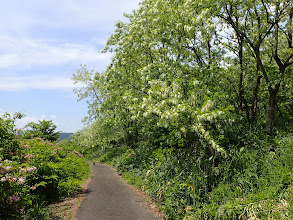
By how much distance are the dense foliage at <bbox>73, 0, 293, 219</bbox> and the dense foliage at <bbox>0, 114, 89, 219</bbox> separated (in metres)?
3.58

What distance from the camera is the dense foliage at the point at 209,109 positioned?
6.89 meters

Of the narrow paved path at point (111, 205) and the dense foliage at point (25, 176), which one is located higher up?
the dense foliage at point (25, 176)

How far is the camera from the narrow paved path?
7613 mm

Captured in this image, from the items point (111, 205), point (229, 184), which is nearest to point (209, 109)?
point (229, 184)

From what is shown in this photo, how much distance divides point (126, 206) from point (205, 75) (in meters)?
5.86

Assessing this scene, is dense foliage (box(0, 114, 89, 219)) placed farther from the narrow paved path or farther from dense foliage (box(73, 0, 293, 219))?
dense foliage (box(73, 0, 293, 219))

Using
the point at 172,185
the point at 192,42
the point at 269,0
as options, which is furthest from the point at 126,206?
the point at 269,0

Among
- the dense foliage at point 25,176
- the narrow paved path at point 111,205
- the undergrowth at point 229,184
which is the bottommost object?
the narrow paved path at point 111,205

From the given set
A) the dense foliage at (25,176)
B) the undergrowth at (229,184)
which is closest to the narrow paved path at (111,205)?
the undergrowth at (229,184)

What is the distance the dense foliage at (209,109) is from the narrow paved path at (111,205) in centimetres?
80

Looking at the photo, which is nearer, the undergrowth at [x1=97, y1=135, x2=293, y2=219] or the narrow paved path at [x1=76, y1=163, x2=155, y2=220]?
the undergrowth at [x1=97, y1=135, x2=293, y2=219]

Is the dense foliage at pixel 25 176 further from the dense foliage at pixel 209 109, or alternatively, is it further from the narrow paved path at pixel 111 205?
the dense foliage at pixel 209 109

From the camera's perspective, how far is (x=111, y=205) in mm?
8562

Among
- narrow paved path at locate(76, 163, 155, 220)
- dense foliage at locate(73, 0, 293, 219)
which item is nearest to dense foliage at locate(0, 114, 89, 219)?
narrow paved path at locate(76, 163, 155, 220)
